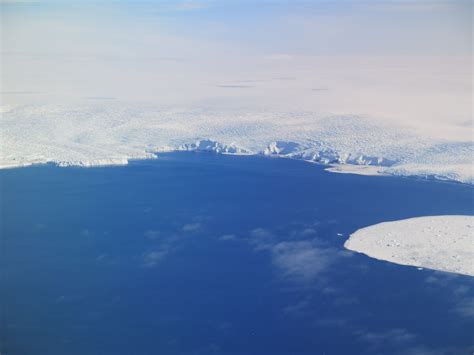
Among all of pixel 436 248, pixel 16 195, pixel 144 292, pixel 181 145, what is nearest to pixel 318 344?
pixel 144 292

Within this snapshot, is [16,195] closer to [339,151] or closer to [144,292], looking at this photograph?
[144,292]

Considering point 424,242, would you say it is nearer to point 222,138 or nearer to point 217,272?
point 217,272

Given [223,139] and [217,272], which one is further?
[223,139]

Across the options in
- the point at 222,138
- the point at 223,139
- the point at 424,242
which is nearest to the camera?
the point at 424,242

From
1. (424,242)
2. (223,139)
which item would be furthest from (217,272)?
(223,139)

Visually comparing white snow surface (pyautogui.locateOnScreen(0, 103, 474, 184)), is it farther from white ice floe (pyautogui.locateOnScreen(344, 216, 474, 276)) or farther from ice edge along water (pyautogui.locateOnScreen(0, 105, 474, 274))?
white ice floe (pyautogui.locateOnScreen(344, 216, 474, 276))

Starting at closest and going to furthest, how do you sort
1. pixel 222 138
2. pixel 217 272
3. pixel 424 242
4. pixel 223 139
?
pixel 217 272, pixel 424 242, pixel 223 139, pixel 222 138

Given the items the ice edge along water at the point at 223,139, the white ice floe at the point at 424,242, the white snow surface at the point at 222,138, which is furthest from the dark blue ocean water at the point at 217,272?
the white snow surface at the point at 222,138
